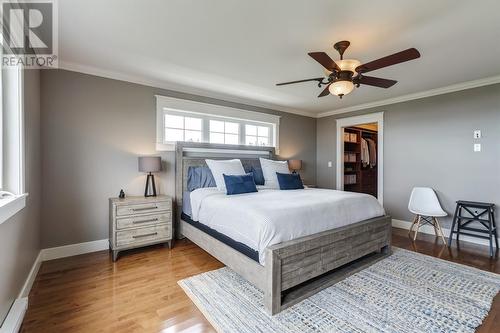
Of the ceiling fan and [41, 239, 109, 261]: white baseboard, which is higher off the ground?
the ceiling fan

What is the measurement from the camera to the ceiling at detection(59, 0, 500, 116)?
1903 millimetres

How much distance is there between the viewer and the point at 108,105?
329cm

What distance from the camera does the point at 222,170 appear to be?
3.57m

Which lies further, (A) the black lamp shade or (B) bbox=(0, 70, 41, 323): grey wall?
(A) the black lamp shade

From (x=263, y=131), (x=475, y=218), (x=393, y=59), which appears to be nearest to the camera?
(x=393, y=59)

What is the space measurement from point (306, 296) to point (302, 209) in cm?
76

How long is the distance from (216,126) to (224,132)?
0.19 metres

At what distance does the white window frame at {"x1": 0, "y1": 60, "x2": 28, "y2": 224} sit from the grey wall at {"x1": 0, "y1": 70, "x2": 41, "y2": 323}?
8.9 inches

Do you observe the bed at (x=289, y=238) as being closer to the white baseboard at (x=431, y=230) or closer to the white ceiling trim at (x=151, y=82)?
the white baseboard at (x=431, y=230)

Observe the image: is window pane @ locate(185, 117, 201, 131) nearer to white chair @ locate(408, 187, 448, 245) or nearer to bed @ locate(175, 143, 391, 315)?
bed @ locate(175, 143, 391, 315)

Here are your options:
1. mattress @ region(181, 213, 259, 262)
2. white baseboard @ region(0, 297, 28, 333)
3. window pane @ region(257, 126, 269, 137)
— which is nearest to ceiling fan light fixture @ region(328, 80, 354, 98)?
mattress @ region(181, 213, 259, 262)

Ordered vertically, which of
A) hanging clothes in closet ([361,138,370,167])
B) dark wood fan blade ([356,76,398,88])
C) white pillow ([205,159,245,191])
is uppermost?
dark wood fan blade ([356,76,398,88])

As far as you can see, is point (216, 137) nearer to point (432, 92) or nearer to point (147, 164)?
point (147, 164)

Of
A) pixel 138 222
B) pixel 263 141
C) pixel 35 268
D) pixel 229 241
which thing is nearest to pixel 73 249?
pixel 35 268
